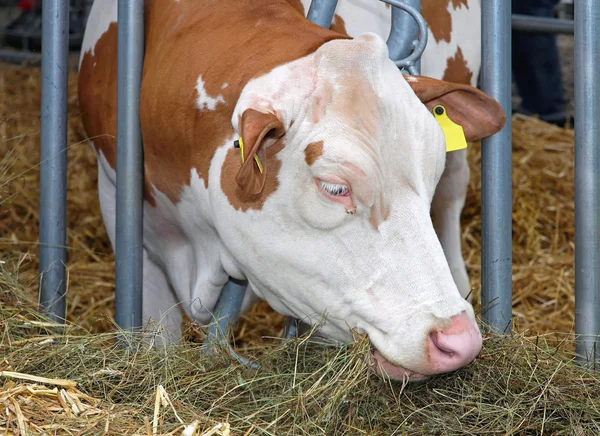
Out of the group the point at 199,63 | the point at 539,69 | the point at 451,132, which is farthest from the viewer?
the point at 539,69

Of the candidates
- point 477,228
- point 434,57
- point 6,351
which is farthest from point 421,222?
point 477,228

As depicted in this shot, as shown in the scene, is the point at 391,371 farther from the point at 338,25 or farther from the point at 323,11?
the point at 338,25

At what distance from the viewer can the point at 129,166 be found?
7.88ft

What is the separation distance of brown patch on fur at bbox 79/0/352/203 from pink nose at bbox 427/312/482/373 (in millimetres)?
684

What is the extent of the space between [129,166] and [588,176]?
1.16m

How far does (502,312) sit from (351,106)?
72 cm

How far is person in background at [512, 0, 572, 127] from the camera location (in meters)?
5.76

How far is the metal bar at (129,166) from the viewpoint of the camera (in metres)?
2.39

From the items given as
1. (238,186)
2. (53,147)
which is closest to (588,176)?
(238,186)

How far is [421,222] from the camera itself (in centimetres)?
190

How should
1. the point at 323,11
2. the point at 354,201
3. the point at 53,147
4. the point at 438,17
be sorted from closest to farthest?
the point at 354,201, the point at 323,11, the point at 53,147, the point at 438,17

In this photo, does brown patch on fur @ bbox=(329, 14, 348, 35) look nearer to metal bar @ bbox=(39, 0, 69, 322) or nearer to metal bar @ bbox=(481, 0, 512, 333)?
metal bar @ bbox=(481, 0, 512, 333)

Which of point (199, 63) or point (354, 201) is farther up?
point (199, 63)

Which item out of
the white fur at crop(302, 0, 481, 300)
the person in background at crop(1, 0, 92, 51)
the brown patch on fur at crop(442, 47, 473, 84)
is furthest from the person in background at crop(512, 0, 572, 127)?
the person in background at crop(1, 0, 92, 51)
